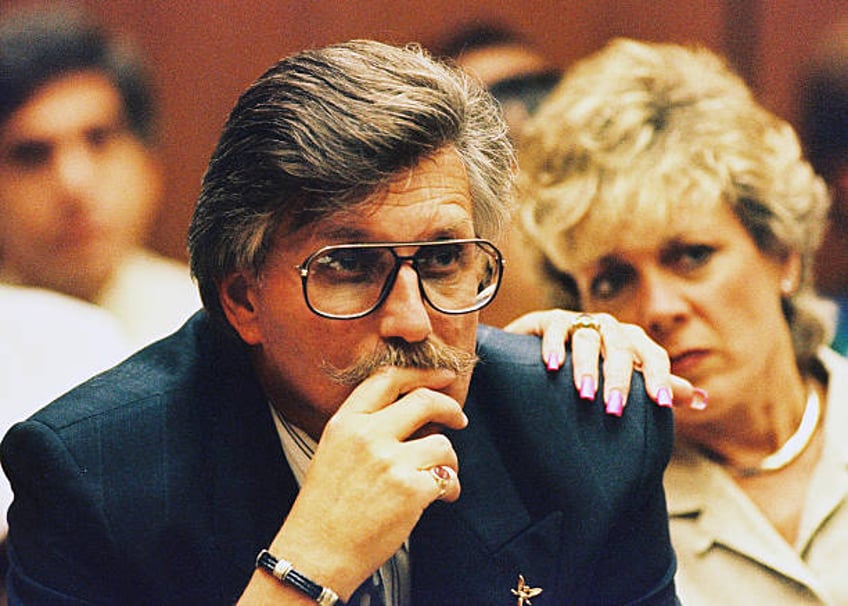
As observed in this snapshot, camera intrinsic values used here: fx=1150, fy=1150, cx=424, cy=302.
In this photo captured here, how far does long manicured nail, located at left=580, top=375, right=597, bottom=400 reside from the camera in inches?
70.1

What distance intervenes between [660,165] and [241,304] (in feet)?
3.34

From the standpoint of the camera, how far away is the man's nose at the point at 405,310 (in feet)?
5.04

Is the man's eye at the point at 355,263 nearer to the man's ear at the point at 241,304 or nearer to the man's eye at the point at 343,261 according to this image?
the man's eye at the point at 343,261

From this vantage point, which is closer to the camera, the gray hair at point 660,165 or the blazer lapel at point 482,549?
the blazer lapel at point 482,549

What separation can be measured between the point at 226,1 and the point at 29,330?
0.92m

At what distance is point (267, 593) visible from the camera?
147 cm

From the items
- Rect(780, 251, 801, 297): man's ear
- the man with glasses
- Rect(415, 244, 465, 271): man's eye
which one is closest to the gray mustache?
the man with glasses

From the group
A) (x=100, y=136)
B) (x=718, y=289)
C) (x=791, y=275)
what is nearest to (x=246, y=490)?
(x=718, y=289)

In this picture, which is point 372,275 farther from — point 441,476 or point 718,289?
point 718,289

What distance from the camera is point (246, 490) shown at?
1697mm

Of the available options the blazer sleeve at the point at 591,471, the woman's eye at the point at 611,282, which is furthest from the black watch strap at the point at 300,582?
the woman's eye at the point at 611,282

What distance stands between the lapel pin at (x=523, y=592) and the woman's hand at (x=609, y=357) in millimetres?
295

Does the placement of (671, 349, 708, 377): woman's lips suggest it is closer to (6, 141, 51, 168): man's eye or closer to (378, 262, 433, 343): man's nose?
(378, 262, 433, 343): man's nose

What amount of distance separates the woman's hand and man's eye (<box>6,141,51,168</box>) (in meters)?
1.24
